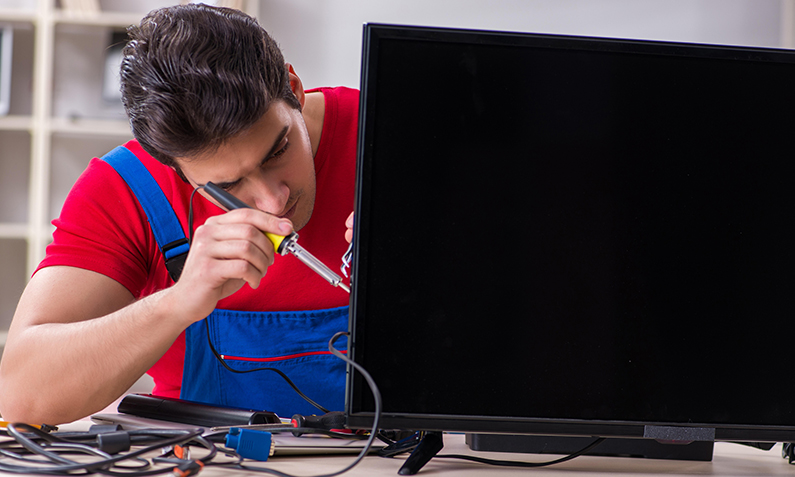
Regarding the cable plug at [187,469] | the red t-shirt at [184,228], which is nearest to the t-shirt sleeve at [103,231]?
the red t-shirt at [184,228]

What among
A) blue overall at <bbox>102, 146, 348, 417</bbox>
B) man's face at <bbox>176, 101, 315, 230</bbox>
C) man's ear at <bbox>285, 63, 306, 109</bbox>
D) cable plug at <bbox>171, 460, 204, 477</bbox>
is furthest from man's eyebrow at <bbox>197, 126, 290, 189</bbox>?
cable plug at <bbox>171, 460, 204, 477</bbox>

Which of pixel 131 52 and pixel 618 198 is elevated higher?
pixel 131 52

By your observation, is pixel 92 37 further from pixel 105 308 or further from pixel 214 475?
pixel 214 475

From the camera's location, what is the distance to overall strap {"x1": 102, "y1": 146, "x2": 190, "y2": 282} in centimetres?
95

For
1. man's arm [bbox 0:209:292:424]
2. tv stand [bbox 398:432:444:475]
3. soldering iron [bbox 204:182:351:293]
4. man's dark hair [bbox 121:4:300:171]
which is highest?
man's dark hair [bbox 121:4:300:171]

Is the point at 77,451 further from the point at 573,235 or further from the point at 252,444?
the point at 573,235

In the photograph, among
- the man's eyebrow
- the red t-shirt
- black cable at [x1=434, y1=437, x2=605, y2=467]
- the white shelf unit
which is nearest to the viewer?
black cable at [x1=434, y1=437, x2=605, y2=467]

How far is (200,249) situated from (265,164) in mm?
203

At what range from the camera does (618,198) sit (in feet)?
1.87

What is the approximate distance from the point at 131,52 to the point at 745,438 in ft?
2.91

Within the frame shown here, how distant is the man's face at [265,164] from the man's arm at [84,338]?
0.15 metres

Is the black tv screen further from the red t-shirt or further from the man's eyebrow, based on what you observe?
the red t-shirt

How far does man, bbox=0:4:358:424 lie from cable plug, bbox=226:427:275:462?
0.18 metres

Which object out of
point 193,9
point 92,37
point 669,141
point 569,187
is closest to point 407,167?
point 569,187
